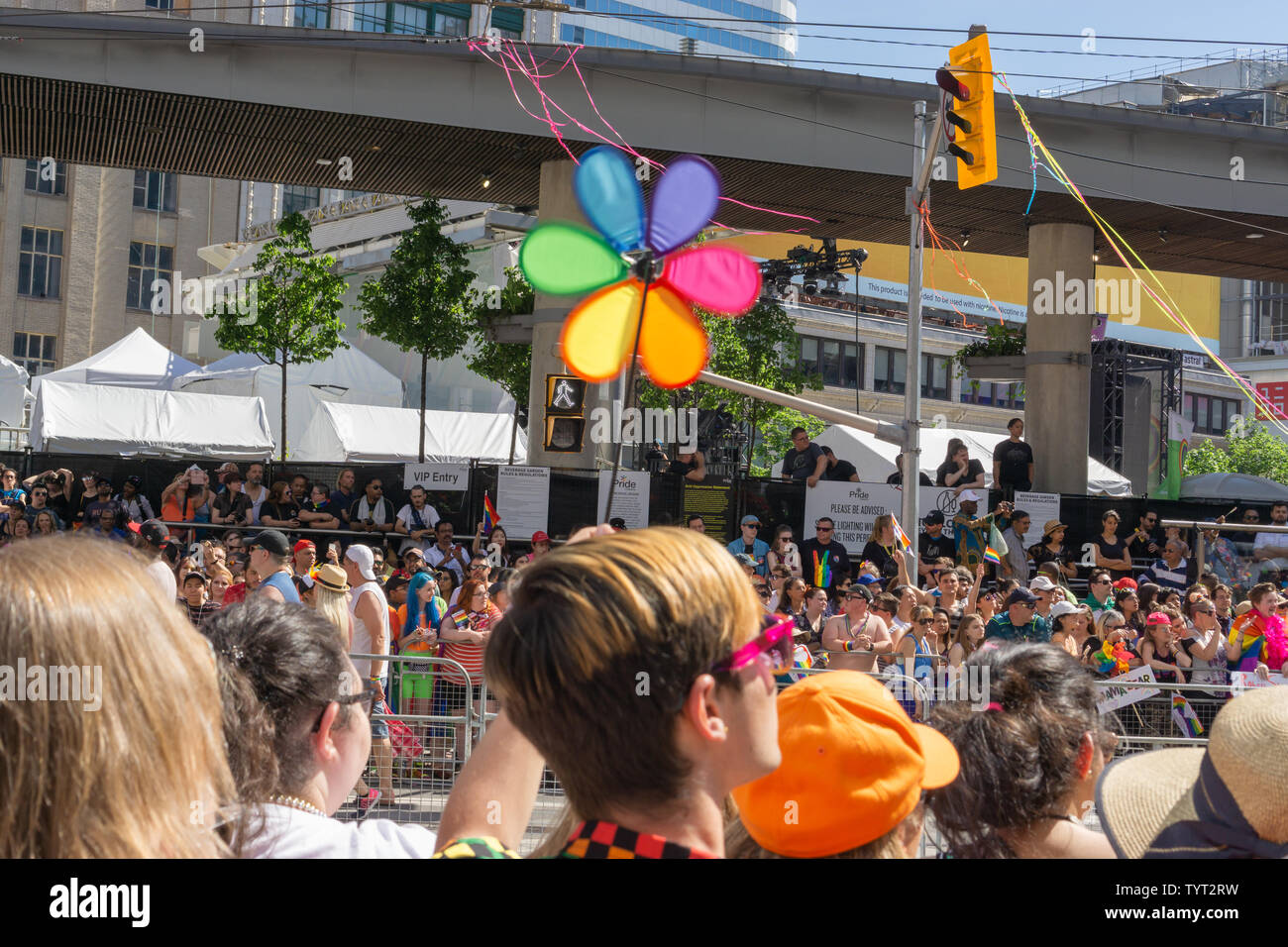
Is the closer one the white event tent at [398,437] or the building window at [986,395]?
the white event tent at [398,437]

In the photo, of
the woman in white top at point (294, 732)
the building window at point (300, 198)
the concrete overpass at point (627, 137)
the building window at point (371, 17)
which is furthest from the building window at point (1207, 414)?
the woman in white top at point (294, 732)

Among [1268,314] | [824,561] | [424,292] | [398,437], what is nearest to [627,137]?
[424,292]

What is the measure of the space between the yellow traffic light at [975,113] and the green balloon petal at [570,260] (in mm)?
9329

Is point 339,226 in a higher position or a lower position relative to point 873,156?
higher

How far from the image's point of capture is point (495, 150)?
1941 centimetres

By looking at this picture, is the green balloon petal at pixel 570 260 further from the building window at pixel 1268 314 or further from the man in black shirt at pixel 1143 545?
the building window at pixel 1268 314

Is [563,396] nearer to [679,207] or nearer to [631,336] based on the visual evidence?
[631,336]

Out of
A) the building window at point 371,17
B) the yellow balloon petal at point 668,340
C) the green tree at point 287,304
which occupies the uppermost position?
the building window at point 371,17

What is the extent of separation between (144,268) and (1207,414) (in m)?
60.5

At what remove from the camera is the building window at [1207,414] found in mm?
75125

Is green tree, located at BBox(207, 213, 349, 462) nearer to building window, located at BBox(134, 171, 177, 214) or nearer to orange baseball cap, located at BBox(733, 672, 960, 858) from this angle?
orange baseball cap, located at BBox(733, 672, 960, 858)
